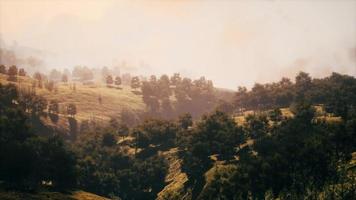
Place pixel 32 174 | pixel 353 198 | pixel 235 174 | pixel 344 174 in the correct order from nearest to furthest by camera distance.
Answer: pixel 353 198 → pixel 344 174 → pixel 235 174 → pixel 32 174


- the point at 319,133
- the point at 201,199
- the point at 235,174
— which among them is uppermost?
the point at 319,133

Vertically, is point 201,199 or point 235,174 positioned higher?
point 235,174

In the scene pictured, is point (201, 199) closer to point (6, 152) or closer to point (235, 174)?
point (235, 174)

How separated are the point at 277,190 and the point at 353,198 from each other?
3541 cm

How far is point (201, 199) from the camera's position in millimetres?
183000

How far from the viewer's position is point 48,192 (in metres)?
181

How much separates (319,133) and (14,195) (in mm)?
126921

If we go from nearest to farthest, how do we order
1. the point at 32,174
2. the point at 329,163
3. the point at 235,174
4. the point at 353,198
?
1. the point at 353,198
2. the point at 329,163
3. the point at 235,174
4. the point at 32,174

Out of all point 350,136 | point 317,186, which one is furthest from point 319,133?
point 317,186

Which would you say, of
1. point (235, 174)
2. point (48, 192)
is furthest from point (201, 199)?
point (48, 192)

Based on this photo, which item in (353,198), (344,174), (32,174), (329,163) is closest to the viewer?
(353,198)

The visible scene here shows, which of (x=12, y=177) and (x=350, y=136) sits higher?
(x=350, y=136)

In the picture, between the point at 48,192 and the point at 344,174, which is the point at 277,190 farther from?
the point at 48,192

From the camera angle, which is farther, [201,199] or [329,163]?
[201,199]
